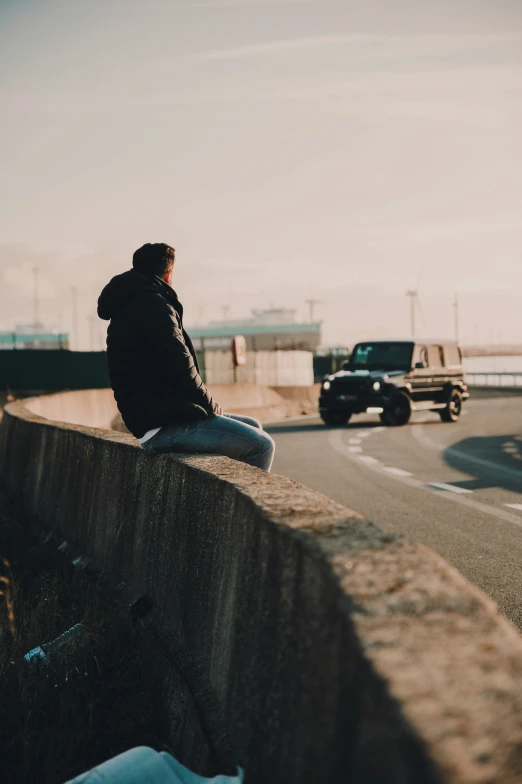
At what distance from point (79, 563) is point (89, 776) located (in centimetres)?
330

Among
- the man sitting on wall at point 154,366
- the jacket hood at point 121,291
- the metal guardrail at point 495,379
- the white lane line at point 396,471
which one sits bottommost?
the metal guardrail at point 495,379

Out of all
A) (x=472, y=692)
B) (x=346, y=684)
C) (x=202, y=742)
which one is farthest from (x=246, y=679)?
(x=472, y=692)

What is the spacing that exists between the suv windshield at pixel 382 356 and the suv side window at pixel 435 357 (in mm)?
798

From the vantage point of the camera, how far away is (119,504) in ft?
18.2

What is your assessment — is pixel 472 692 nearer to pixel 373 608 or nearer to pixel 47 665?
pixel 373 608

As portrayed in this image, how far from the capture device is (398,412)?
24.6 meters

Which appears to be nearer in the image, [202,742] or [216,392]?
[202,742]

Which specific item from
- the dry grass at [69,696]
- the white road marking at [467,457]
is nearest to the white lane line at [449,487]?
the white road marking at [467,457]

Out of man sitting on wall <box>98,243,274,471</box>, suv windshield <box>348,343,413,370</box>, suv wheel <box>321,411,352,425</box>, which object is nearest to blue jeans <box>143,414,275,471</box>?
man sitting on wall <box>98,243,274,471</box>

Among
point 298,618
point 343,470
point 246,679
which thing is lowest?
point 343,470

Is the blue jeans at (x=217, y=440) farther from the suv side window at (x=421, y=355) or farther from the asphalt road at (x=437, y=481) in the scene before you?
the suv side window at (x=421, y=355)

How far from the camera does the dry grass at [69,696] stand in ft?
11.8

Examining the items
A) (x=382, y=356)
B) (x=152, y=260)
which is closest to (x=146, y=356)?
(x=152, y=260)

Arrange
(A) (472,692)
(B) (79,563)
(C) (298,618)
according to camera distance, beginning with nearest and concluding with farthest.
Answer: (A) (472,692), (C) (298,618), (B) (79,563)
